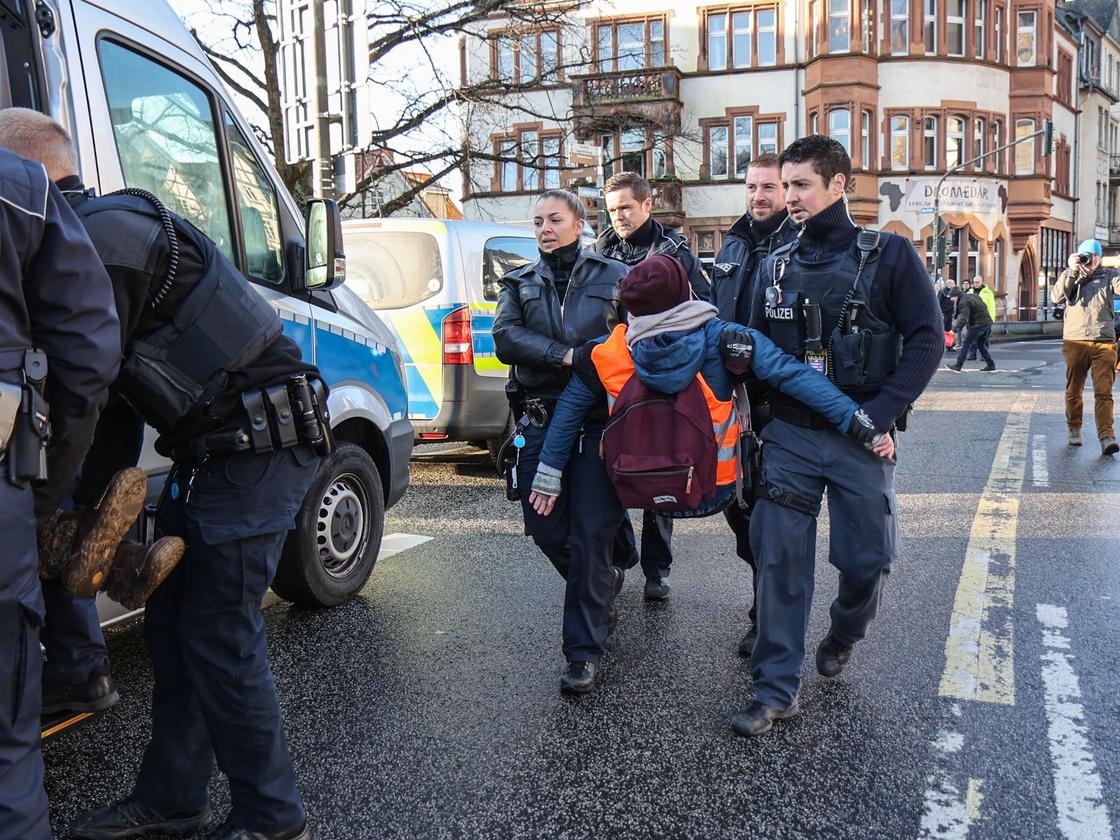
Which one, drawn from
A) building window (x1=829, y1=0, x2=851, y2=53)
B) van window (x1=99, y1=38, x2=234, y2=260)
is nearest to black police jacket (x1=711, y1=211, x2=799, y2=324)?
van window (x1=99, y1=38, x2=234, y2=260)

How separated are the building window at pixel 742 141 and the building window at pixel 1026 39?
10766mm

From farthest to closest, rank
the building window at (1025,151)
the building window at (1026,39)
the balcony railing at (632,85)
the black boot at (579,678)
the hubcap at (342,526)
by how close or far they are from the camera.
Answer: the building window at (1026,39)
the building window at (1025,151)
the balcony railing at (632,85)
the hubcap at (342,526)
the black boot at (579,678)

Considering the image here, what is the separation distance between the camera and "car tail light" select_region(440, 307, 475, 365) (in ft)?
26.4

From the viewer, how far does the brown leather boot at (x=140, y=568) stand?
2.48 meters

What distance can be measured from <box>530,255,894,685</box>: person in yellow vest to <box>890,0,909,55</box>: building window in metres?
35.6

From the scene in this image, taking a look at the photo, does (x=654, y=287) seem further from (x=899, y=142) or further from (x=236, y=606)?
(x=899, y=142)

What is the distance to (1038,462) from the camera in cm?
888

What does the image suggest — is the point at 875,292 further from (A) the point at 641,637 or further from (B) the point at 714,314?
(A) the point at 641,637

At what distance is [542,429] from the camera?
402 centimetres

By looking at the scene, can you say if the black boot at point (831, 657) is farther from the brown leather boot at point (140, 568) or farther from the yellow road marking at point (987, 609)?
the brown leather boot at point (140, 568)

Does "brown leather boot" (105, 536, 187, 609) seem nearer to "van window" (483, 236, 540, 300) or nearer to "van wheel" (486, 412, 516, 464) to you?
"van wheel" (486, 412, 516, 464)

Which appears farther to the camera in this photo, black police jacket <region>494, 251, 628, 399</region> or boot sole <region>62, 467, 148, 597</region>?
black police jacket <region>494, 251, 628, 399</region>

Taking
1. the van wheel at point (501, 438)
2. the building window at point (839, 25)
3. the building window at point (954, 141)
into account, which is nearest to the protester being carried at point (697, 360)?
the van wheel at point (501, 438)

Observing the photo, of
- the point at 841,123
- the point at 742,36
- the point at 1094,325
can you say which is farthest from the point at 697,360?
the point at 742,36
